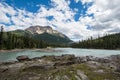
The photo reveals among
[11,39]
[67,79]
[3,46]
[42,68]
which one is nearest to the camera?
[67,79]

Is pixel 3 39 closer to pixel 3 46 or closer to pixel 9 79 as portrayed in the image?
pixel 3 46

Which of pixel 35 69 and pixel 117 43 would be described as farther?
pixel 117 43

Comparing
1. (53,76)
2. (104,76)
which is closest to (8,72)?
(53,76)

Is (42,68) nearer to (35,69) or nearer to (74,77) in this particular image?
(35,69)

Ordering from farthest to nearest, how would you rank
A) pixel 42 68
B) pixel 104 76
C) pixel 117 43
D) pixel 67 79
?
pixel 117 43 → pixel 42 68 → pixel 104 76 → pixel 67 79

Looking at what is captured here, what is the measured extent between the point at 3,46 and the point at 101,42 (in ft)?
353

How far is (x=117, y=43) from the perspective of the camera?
154375 millimetres

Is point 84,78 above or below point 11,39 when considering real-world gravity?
below

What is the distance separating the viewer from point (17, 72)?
24.6m

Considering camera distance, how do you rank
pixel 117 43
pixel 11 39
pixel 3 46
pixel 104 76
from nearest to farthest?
pixel 104 76
pixel 3 46
pixel 11 39
pixel 117 43

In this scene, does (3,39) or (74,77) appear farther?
(3,39)

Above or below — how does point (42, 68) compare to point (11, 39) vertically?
below

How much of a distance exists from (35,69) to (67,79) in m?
8.54

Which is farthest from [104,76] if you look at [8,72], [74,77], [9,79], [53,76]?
[8,72]
